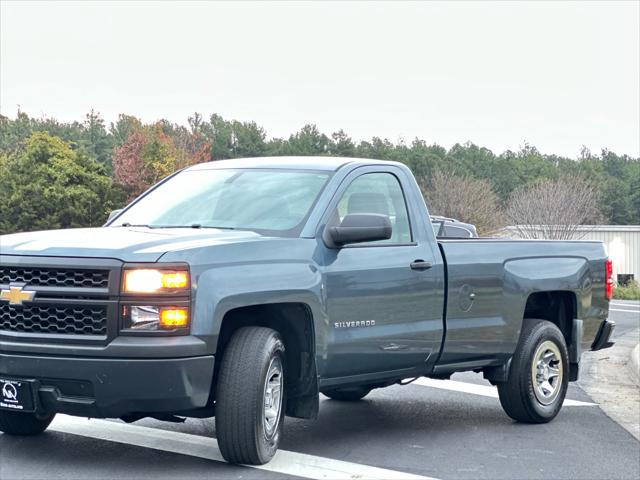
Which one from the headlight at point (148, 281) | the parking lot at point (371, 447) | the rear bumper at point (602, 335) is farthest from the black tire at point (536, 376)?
the headlight at point (148, 281)

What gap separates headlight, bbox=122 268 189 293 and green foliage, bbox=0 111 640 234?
10320 centimetres

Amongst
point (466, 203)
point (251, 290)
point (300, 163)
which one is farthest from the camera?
point (466, 203)

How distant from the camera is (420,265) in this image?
8477 mm

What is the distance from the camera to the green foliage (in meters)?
119

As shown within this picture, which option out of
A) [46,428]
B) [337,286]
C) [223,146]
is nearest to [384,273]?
[337,286]

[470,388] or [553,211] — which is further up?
[553,211]

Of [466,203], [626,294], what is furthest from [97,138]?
[626,294]

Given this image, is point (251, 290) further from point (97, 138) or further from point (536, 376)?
point (97, 138)

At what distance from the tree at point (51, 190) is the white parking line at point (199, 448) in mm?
67637

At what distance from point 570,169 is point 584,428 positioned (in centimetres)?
13232

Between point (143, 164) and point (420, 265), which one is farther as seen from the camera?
point (143, 164)

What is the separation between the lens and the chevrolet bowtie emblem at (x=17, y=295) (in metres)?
6.81

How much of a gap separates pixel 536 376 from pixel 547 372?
17 cm

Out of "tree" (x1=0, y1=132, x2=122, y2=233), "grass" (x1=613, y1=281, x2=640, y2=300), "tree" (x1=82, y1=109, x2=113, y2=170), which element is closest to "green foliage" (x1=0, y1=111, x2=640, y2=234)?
"tree" (x1=82, y1=109, x2=113, y2=170)
